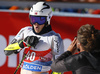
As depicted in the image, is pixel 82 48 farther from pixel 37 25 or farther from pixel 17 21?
pixel 17 21

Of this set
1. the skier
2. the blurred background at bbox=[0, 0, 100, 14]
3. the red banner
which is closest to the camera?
the skier

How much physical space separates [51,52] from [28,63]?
1.48ft

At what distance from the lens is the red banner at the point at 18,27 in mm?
5457

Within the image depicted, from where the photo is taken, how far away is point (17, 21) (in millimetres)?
5531

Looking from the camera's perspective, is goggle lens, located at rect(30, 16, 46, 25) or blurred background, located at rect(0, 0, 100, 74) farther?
blurred background, located at rect(0, 0, 100, 74)

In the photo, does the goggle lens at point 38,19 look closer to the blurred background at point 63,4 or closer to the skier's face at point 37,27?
the skier's face at point 37,27

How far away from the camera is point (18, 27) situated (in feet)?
18.1

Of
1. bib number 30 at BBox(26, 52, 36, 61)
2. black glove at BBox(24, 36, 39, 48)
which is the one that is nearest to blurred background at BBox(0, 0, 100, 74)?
bib number 30 at BBox(26, 52, 36, 61)

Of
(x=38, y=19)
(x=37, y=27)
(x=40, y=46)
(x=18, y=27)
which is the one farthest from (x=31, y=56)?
(x=18, y=27)

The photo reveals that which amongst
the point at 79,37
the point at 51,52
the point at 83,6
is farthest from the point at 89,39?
the point at 83,6

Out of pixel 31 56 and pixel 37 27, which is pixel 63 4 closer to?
pixel 37 27

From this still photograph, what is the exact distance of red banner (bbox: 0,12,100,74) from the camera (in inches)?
215

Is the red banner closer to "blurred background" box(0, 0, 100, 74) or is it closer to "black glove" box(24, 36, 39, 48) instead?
"blurred background" box(0, 0, 100, 74)

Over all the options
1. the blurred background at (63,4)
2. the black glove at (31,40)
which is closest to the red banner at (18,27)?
the black glove at (31,40)
